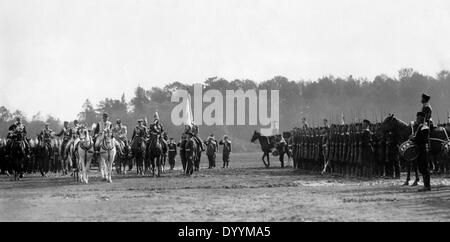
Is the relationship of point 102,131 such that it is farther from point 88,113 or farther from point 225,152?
point 88,113

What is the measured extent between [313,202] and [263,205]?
1.35 metres

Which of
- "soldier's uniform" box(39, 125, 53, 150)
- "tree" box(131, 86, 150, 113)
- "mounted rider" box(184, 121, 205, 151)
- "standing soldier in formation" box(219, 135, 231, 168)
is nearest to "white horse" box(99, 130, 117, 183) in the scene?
"mounted rider" box(184, 121, 205, 151)

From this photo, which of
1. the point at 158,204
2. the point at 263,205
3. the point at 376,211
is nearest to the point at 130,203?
the point at 158,204

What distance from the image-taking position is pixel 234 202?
15383mm

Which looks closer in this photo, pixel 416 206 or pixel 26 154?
pixel 416 206

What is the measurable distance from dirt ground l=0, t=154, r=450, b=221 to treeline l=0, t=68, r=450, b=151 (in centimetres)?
4813

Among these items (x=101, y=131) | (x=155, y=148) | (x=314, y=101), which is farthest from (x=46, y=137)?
(x=314, y=101)

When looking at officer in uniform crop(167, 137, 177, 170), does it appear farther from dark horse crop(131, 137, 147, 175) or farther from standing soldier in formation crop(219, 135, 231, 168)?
dark horse crop(131, 137, 147, 175)

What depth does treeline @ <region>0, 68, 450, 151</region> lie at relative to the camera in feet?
274

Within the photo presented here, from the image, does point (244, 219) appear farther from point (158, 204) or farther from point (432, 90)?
point (432, 90)

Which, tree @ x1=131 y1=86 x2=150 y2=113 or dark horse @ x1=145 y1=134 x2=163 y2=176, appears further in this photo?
tree @ x1=131 y1=86 x2=150 y2=113
